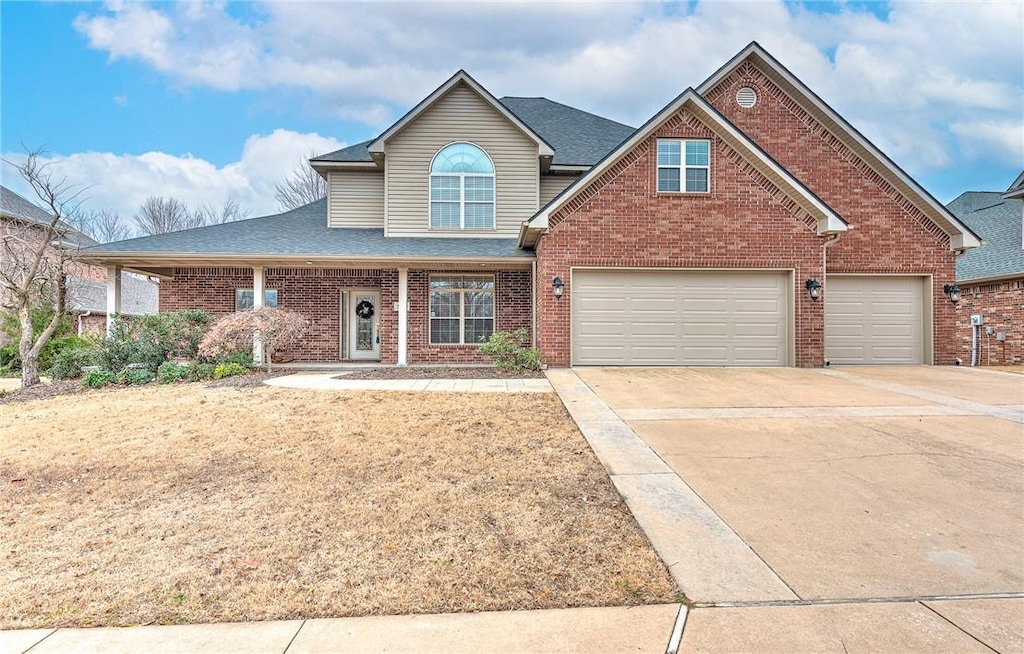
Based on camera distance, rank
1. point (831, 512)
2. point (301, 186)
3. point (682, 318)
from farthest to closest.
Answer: point (301, 186)
point (682, 318)
point (831, 512)

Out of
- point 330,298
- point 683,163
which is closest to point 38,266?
point 330,298

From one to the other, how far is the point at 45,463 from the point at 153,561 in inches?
128

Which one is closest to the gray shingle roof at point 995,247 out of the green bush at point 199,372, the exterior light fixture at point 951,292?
the exterior light fixture at point 951,292

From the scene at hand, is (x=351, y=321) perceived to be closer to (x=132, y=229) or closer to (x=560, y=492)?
(x=560, y=492)

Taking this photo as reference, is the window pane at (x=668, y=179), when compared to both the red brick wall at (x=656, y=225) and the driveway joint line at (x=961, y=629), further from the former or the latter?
the driveway joint line at (x=961, y=629)

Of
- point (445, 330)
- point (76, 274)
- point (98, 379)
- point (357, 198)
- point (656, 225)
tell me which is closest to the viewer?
point (98, 379)

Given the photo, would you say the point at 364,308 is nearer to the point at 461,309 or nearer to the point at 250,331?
the point at 461,309

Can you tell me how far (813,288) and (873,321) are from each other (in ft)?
8.63

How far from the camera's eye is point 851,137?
1248 cm

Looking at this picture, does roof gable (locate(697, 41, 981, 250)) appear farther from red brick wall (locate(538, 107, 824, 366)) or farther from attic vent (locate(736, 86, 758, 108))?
red brick wall (locate(538, 107, 824, 366))

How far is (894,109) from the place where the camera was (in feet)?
76.5

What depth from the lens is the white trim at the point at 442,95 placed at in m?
13.4

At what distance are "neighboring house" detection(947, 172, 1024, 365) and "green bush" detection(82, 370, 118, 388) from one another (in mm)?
19837

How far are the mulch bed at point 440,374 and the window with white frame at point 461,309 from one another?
1.90 m
